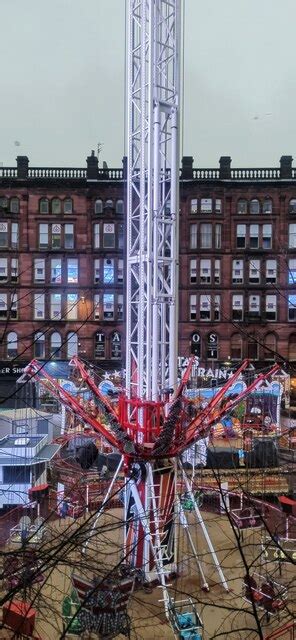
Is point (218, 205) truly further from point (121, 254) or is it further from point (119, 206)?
point (121, 254)

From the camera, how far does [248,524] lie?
14.4 metres

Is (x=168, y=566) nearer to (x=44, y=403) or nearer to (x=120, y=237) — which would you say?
(x=44, y=403)

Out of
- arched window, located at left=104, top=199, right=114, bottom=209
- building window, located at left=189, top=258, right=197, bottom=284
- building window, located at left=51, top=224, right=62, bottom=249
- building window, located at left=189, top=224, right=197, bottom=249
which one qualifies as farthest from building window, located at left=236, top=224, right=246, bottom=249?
building window, located at left=51, top=224, right=62, bottom=249

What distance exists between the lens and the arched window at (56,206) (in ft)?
121

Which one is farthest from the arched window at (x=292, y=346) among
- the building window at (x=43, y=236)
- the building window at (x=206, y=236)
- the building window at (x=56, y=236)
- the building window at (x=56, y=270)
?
the building window at (x=43, y=236)

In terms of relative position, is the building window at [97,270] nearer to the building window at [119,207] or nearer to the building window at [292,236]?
the building window at [119,207]

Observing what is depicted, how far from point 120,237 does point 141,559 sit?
27.1 meters

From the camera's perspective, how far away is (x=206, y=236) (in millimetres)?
36969

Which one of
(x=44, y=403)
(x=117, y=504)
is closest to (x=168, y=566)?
(x=117, y=504)

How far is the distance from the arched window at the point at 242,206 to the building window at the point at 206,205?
1.76 m

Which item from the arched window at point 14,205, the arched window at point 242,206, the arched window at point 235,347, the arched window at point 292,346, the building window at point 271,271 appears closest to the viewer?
the building window at point 271,271

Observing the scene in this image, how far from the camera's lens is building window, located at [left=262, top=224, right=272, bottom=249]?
121 ft

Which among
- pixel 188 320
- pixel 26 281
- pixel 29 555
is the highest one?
pixel 26 281

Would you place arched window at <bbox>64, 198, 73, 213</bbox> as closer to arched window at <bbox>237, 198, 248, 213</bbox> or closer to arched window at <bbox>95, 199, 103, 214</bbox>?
arched window at <bbox>95, 199, 103, 214</bbox>
